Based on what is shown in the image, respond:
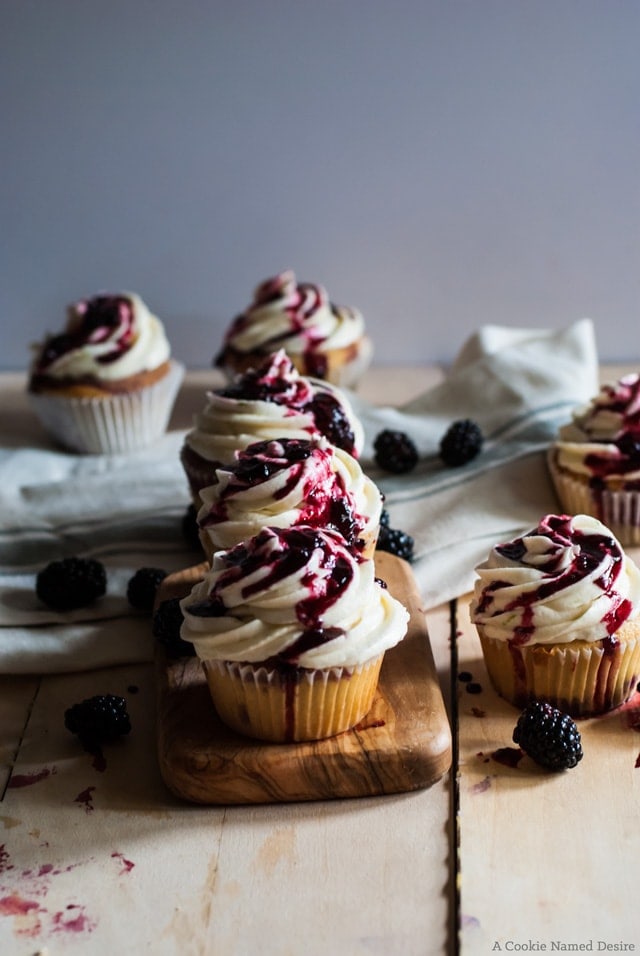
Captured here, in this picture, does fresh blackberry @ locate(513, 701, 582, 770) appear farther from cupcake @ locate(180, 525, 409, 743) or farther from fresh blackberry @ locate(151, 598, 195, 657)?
fresh blackberry @ locate(151, 598, 195, 657)

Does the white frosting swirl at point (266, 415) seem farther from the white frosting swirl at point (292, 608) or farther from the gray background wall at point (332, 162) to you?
the gray background wall at point (332, 162)

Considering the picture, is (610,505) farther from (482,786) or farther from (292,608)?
(292,608)

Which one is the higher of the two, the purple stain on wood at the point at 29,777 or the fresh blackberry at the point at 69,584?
the fresh blackberry at the point at 69,584

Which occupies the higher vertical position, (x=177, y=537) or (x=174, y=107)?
(x=174, y=107)

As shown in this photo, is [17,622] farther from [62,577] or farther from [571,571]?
[571,571]

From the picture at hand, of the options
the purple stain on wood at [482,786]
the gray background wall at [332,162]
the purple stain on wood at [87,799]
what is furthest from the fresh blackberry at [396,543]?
the gray background wall at [332,162]

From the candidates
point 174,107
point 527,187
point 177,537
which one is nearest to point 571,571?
point 177,537
